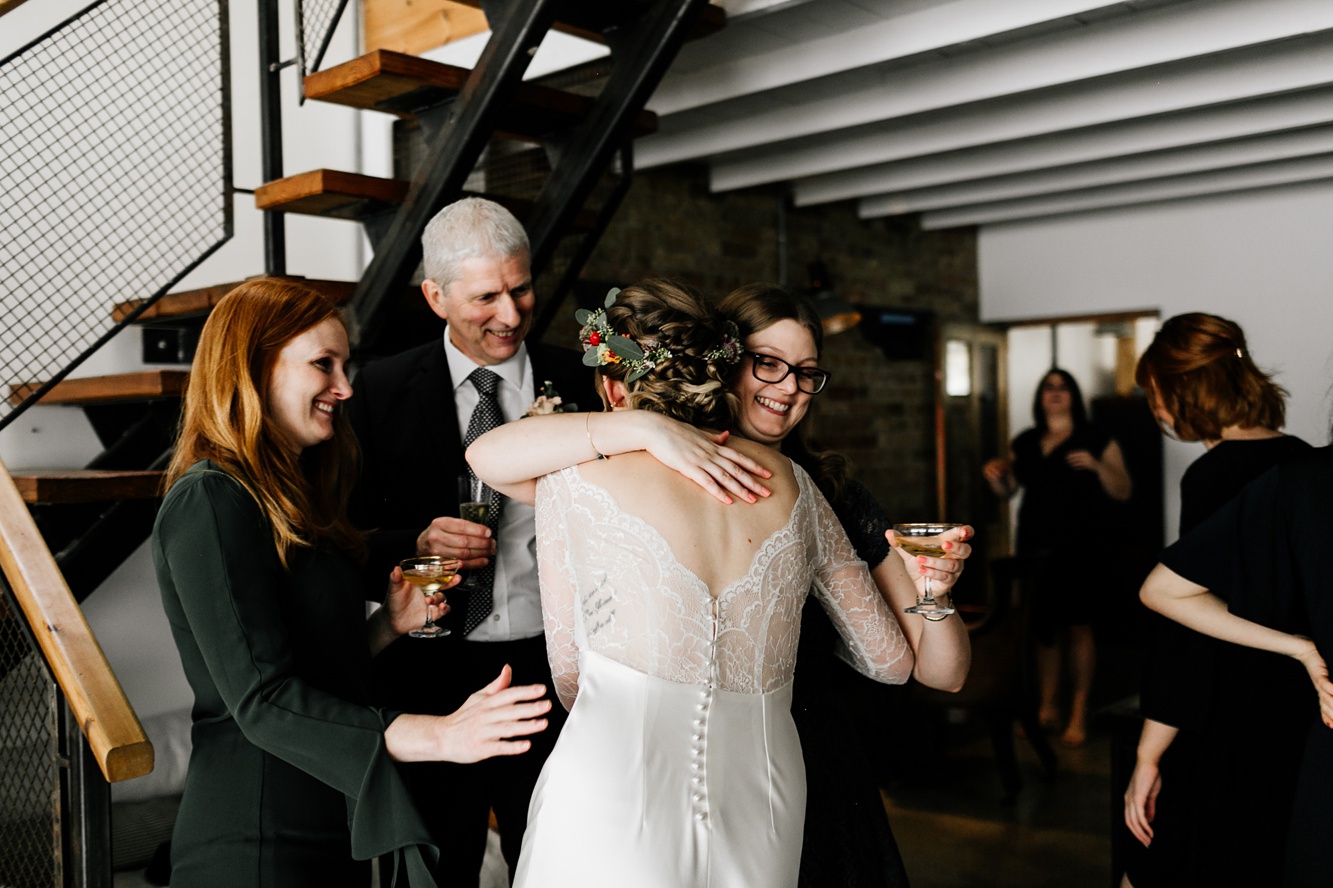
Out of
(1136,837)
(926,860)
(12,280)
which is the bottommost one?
(926,860)

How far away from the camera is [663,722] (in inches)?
63.1

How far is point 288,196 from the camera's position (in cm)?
298

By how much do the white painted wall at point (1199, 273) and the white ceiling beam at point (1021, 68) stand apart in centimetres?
299

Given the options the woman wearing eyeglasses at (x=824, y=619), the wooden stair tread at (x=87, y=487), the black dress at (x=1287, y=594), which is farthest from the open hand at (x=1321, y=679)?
the wooden stair tread at (x=87, y=487)

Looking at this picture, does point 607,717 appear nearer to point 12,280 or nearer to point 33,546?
point 33,546

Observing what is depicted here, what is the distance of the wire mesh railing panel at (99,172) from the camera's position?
146 inches

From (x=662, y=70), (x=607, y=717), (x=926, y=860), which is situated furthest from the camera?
(x=926, y=860)

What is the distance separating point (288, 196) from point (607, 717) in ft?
6.42

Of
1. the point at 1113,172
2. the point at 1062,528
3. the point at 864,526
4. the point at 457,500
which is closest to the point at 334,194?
the point at 457,500

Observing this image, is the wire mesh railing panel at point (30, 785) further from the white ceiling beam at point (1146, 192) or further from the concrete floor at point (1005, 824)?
the white ceiling beam at point (1146, 192)

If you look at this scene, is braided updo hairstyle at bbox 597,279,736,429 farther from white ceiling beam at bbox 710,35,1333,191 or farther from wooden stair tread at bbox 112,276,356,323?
white ceiling beam at bbox 710,35,1333,191

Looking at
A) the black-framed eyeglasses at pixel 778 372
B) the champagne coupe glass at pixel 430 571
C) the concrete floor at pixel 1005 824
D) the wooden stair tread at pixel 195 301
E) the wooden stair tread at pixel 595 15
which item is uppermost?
the wooden stair tread at pixel 595 15

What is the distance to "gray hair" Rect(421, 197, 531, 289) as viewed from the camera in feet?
7.62

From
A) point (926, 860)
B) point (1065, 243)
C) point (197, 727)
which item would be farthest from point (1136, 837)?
point (1065, 243)
